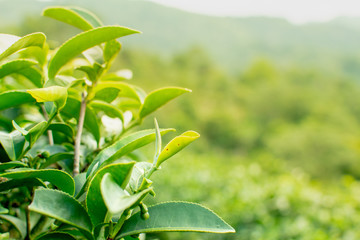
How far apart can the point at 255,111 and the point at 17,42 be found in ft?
100

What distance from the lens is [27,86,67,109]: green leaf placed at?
416 millimetres

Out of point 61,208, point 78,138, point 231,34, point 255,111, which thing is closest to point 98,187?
point 61,208

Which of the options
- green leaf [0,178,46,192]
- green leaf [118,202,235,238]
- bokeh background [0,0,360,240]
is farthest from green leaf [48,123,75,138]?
bokeh background [0,0,360,240]

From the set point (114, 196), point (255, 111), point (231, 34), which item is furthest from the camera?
point (231, 34)

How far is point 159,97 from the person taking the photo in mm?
567

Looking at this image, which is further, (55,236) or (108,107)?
(108,107)

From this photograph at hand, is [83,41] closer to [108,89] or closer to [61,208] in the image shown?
[108,89]

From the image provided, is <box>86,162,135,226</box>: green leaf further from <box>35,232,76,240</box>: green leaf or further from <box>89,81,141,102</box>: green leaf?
<box>89,81,141,102</box>: green leaf

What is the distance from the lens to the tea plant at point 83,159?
1.22ft

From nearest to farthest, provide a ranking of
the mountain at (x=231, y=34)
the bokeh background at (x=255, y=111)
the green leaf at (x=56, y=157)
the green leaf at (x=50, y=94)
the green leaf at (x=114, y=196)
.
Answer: the green leaf at (x=114, y=196)
the green leaf at (x=50, y=94)
the green leaf at (x=56, y=157)
the bokeh background at (x=255, y=111)
the mountain at (x=231, y=34)

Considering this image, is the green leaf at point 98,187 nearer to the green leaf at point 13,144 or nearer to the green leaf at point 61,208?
the green leaf at point 61,208

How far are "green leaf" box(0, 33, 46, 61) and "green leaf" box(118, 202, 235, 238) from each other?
0.25 meters

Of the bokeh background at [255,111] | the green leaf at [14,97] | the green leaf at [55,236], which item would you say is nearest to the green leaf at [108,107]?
the green leaf at [14,97]

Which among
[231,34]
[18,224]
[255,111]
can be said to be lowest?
[255,111]
